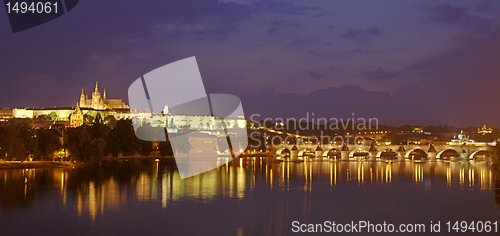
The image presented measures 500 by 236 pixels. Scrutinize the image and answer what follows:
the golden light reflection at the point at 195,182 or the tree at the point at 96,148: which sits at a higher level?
the tree at the point at 96,148

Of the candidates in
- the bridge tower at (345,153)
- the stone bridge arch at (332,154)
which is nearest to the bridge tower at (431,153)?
the bridge tower at (345,153)

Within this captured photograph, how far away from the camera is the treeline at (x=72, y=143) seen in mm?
24562

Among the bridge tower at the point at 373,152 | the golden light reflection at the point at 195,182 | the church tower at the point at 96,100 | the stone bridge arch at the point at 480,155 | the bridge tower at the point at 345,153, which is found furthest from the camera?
the church tower at the point at 96,100

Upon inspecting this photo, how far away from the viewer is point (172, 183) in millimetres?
19625

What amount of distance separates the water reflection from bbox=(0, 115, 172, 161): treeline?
5.28 feet

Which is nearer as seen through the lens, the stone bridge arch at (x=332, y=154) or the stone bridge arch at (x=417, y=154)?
the stone bridge arch at (x=417, y=154)

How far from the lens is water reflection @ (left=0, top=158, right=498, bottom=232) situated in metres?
15.2

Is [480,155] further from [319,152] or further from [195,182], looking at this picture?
[195,182]

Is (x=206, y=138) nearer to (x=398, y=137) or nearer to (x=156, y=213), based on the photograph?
(x=398, y=137)

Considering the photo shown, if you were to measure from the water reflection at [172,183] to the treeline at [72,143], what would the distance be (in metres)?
1.61

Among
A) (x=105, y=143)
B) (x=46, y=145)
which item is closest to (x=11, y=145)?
(x=46, y=145)

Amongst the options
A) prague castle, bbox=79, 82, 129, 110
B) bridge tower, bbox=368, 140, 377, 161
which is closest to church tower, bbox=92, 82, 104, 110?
prague castle, bbox=79, 82, 129, 110

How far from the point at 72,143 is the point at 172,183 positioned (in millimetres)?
9255

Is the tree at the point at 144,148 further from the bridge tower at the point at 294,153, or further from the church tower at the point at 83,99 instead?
the church tower at the point at 83,99
